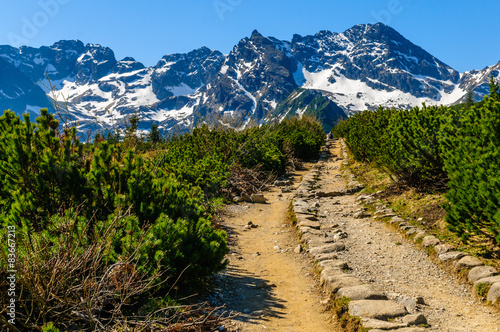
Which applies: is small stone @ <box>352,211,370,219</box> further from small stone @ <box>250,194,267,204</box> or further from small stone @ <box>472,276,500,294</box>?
small stone @ <box>472,276,500,294</box>

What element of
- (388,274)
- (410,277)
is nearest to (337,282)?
(388,274)

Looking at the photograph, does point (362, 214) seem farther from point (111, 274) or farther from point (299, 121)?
point (299, 121)

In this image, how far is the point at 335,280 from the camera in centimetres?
455

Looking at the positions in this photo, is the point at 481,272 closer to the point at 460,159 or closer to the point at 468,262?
the point at 468,262

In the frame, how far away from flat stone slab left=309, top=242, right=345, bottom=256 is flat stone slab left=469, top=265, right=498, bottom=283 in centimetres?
211

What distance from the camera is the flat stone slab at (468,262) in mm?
4798

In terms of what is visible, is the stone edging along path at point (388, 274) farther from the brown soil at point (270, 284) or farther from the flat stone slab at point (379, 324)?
the brown soil at point (270, 284)

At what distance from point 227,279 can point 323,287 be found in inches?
52.4

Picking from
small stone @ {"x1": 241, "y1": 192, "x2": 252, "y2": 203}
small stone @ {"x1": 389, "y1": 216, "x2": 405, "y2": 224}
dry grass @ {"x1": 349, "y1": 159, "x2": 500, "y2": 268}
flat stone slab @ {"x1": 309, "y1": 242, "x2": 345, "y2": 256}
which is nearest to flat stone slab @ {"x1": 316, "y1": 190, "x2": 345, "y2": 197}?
dry grass @ {"x1": 349, "y1": 159, "x2": 500, "y2": 268}

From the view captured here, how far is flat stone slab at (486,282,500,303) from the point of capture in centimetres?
392

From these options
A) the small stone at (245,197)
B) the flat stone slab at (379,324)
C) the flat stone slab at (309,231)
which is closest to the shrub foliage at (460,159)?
the flat stone slab at (379,324)

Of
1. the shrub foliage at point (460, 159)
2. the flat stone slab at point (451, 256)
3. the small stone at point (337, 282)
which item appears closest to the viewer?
the small stone at point (337, 282)

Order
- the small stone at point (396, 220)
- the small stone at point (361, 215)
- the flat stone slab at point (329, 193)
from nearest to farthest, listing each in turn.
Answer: the small stone at point (396, 220)
the small stone at point (361, 215)
the flat stone slab at point (329, 193)

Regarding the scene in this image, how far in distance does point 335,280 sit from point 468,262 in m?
1.96
